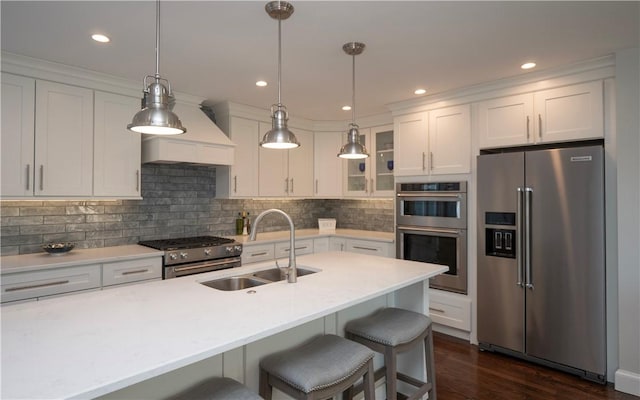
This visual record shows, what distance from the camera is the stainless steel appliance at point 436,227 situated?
3502 mm

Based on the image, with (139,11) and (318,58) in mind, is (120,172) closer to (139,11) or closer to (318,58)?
(139,11)

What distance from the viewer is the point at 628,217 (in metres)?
2.59

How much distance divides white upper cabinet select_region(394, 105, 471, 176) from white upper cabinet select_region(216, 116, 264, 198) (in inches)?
64.3

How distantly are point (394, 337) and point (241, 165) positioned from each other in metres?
2.71

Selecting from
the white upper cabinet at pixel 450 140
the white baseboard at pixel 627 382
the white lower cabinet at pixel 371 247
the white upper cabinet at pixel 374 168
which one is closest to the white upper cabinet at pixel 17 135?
the white lower cabinet at pixel 371 247

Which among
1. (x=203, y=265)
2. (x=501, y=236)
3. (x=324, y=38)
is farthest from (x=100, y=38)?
(x=501, y=236)

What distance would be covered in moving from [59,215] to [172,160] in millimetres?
1057

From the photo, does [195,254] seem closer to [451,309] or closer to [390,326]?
[390,326]

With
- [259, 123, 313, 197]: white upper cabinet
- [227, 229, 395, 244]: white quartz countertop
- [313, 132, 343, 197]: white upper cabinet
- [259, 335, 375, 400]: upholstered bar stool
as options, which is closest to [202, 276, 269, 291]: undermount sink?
[259, 335, 375, 400]: upholstered bar stool

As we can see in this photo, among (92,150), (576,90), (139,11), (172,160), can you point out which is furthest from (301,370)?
(576,90)

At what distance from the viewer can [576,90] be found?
2.88 meters

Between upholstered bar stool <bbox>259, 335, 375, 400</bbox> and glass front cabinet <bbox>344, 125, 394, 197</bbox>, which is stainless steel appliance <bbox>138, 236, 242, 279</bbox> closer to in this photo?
upholstered bar stool <bbox>259, 335, 375, 400</bbox>

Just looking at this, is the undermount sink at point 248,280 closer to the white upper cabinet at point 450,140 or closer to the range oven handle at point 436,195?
the range oven handle at point 436,195

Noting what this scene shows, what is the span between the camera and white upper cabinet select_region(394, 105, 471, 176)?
3.52m
